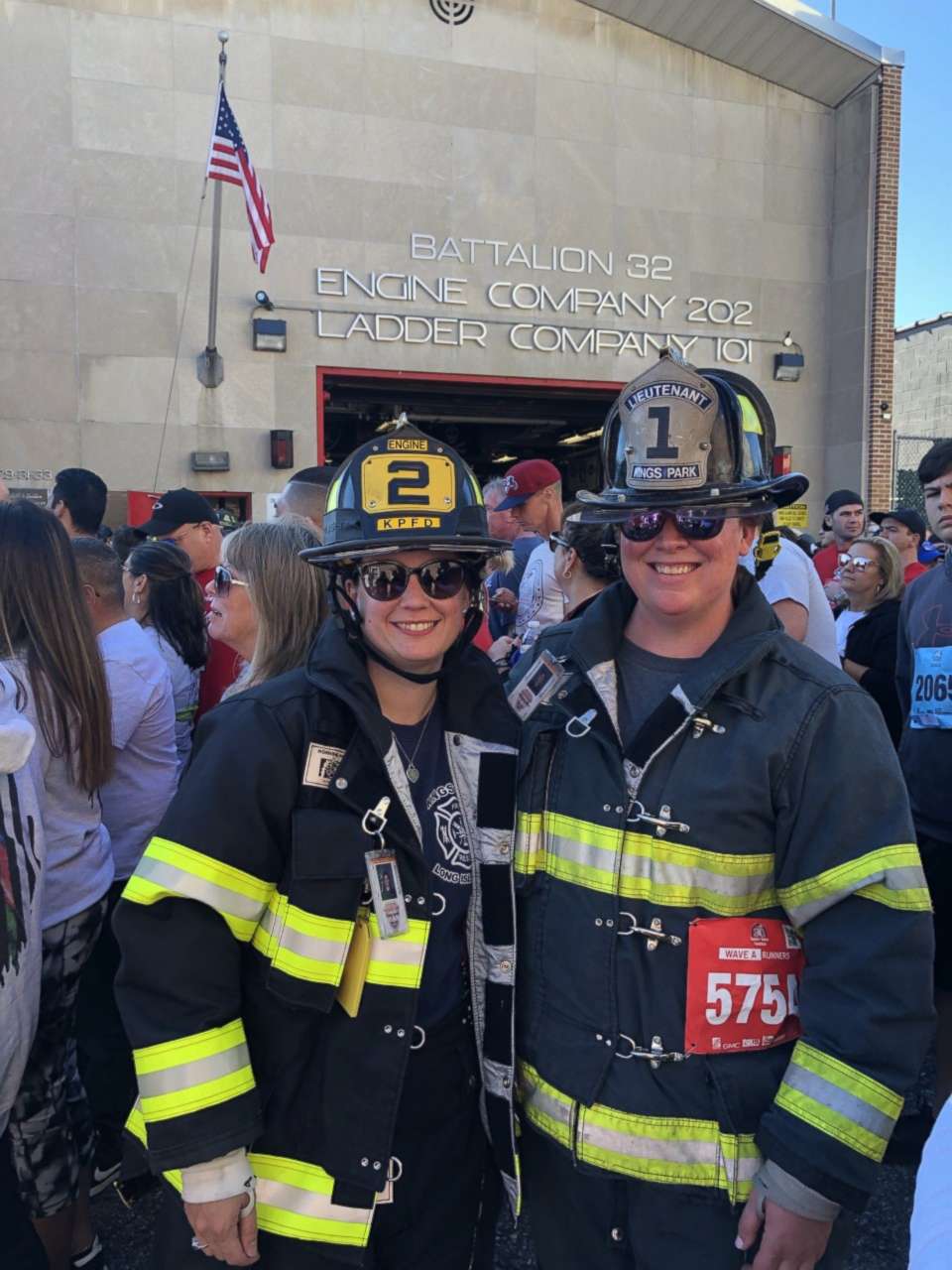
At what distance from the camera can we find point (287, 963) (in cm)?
161

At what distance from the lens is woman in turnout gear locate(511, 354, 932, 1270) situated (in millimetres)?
1504

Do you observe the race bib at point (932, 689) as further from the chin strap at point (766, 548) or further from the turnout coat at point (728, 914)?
the turnout coat at point (728, 914)

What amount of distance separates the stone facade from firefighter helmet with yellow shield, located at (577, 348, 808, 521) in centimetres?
909

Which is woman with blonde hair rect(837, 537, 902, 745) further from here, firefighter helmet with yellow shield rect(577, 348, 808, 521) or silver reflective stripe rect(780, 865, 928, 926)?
silver reflective stripe rect(780, 865, 928, 926)

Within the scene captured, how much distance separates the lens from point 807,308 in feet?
40.7

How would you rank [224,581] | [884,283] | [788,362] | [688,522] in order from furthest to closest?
[788,362] < [884,283] < [224,581] < [688,522]

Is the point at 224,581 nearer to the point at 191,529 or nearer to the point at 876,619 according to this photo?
the point at 191,529

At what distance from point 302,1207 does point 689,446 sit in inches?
62.9

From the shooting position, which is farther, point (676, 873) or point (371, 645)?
point (371, 645)

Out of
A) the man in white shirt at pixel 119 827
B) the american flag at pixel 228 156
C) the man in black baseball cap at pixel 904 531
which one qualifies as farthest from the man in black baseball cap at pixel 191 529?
the american flag at pixel 228 156

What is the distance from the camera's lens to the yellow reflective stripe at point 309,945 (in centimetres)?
161

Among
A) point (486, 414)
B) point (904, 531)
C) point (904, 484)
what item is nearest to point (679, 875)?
point (904, 531)

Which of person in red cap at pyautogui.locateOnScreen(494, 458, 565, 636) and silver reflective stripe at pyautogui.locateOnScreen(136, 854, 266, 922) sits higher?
person in red cap at pyautogui.locateOnScreen(494, 458, 565, 636)

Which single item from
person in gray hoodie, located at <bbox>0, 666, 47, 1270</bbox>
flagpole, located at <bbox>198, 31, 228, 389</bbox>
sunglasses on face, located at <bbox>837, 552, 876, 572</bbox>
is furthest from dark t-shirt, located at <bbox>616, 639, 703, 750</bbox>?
flagpole, located at <bbox>198, 31, 228, 389</bbox>
